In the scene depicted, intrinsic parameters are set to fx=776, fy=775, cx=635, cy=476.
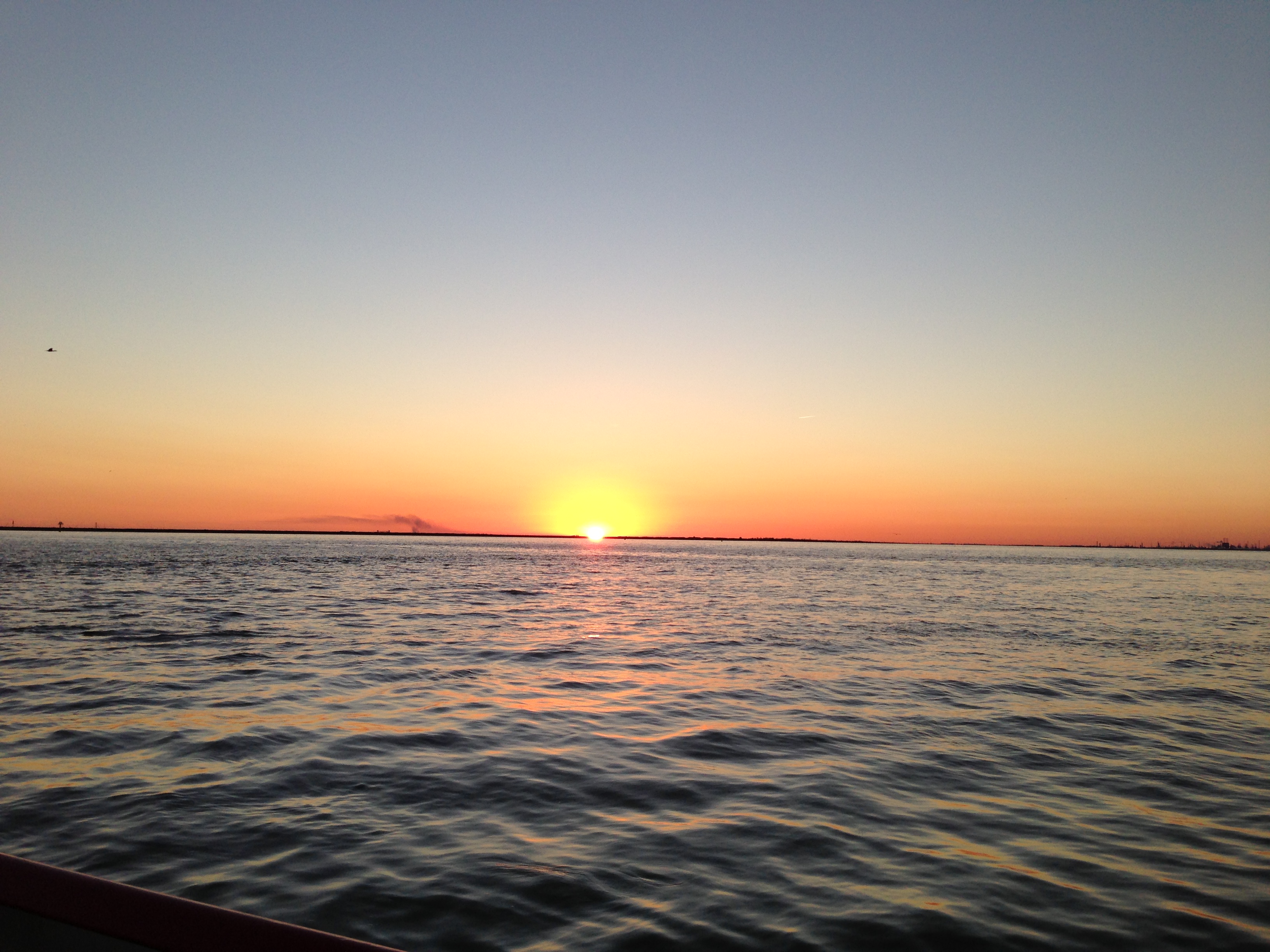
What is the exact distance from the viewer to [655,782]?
36.4 feet

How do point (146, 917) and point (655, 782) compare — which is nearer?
point (146, 917)

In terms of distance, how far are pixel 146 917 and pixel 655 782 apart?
9277mm

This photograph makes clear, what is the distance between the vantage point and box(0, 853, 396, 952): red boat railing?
2.29 meters

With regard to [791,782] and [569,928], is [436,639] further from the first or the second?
[569,928]

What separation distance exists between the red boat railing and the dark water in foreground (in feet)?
14.9

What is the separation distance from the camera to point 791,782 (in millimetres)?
11133

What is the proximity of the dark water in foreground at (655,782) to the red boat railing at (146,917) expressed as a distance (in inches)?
179

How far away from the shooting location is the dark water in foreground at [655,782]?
23.8 ft

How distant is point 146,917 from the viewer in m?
2.49

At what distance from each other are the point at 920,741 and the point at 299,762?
10222 mm

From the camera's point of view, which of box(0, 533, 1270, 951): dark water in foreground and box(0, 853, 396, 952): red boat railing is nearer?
box(0, 853, 396, 952): red boat railing

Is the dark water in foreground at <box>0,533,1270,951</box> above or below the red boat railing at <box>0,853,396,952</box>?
below

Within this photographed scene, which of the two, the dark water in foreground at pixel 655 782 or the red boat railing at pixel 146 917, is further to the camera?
the dark water in foreground at pixel 655 782

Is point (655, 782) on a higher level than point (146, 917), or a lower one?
lower
